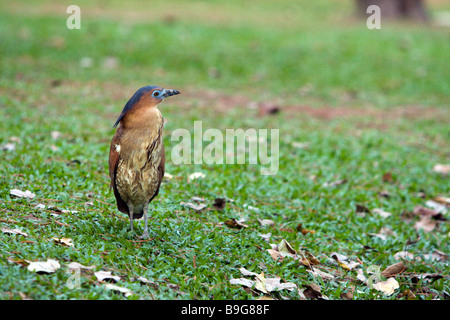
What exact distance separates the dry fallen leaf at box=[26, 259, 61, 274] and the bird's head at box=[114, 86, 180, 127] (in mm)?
1065

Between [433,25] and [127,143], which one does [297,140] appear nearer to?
[127,143]

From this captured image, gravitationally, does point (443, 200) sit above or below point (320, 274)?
above

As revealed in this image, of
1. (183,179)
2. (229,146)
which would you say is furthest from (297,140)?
(183,179)

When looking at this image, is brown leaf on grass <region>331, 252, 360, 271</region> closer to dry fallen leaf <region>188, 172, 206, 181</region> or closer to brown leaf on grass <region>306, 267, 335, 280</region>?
brown leaf on grass <region>306, 267, 335, 280</region>

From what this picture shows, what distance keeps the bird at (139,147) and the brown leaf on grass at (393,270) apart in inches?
80.7

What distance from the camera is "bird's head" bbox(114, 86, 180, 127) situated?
12.3 feet

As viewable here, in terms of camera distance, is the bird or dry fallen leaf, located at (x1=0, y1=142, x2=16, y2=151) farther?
dry fallen leaf, located at (x1=0, y1=142, x2=16, y2=151)

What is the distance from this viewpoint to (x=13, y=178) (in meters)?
4.91

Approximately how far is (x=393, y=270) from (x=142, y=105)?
248 centimetres

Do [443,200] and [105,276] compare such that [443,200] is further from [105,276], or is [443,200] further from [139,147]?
[105,276]

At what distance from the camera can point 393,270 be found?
14.5 ft

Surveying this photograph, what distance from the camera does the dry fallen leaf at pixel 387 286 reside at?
409 cm

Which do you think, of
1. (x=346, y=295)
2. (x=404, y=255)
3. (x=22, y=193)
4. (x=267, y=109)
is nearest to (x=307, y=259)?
(x=346, y=295)

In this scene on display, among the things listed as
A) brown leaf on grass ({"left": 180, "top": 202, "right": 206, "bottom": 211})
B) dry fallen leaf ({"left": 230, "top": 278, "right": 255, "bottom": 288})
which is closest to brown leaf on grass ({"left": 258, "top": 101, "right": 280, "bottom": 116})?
brown leaf on grass ({"left": 180, "top": 202, "right": 206, "bottom": 211})
